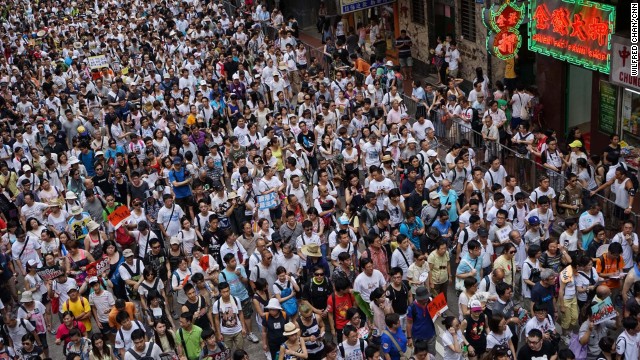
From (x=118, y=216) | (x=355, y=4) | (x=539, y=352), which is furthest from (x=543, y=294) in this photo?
(x=355, y=4)

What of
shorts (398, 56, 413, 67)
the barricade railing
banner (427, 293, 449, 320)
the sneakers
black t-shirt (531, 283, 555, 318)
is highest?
banner (427, 293, 449, 320)

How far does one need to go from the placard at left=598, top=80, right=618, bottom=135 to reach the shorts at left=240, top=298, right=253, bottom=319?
8.54 m

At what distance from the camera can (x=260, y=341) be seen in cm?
1233

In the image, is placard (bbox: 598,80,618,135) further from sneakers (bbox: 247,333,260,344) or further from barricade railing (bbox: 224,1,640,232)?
sneakers (bbox: 247,333,260,344)

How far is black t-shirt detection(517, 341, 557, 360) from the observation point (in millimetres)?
9383

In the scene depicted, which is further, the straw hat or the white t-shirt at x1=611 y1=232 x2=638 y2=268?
the white t-shirt at x1=611 y1=232 x2=638 y2=268

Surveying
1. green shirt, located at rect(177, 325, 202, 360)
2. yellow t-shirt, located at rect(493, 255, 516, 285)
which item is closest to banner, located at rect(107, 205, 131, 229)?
Answer: green shirt, located at rect(177, 325, 202, 360)

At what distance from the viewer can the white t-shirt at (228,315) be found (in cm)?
1086

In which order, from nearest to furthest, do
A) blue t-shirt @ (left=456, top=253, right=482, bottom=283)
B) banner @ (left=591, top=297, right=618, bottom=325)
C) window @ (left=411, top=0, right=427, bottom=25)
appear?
banner @ (left=591, top=297, right=618, bottom=325) < blue t-shirt @ (left=456, top=253, right=482, bottom=283) < window @ (left=411, top=0, right=427, bottom=25)

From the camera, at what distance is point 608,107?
16.3 meters

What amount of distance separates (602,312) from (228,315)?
470cm

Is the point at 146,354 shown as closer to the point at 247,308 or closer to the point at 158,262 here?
the point at 247,308

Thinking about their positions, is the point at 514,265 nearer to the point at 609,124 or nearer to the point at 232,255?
the point at 232,255

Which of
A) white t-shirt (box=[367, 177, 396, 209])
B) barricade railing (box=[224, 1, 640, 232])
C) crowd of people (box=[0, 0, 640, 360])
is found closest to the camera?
crowd of people (box=[0, 0, 640, 360])
